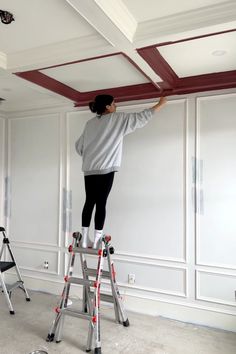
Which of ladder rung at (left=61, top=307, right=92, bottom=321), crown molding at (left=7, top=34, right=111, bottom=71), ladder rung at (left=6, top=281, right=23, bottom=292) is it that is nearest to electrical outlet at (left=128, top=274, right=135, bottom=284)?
ladder rung at (left=61, top=307, right=92, bottom=321)

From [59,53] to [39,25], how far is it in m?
0.35

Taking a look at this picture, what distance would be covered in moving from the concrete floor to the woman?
0.88 meters

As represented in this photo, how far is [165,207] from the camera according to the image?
139 inches

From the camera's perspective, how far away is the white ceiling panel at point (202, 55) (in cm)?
247

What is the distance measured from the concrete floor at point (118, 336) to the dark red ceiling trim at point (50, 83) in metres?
2.50

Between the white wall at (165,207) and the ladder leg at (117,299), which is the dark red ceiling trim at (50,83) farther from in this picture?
the ladder leg at (117,299)

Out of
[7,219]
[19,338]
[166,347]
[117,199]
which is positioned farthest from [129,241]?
[7,219]

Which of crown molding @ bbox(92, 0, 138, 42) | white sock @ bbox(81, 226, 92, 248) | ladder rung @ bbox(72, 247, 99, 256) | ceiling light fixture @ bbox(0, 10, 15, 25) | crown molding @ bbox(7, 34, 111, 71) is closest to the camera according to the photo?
crown molding @ bbox(92, 0, 138, 42)

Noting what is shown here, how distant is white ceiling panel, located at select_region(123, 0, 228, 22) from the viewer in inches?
78.6

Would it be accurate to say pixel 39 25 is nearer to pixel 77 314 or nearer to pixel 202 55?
pixel 202 55

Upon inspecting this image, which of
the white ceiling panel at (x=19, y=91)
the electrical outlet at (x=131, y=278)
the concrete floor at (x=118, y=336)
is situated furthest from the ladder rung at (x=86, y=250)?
the white ceiling panel at (x=19, y=91)

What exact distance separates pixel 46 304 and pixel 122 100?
2613 mm

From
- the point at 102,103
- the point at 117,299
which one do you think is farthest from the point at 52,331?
the point at 102,103

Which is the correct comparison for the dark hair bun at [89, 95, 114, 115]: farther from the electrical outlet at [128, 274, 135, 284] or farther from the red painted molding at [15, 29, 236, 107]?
the electrical outlet at [128, 274, 135, 284]
